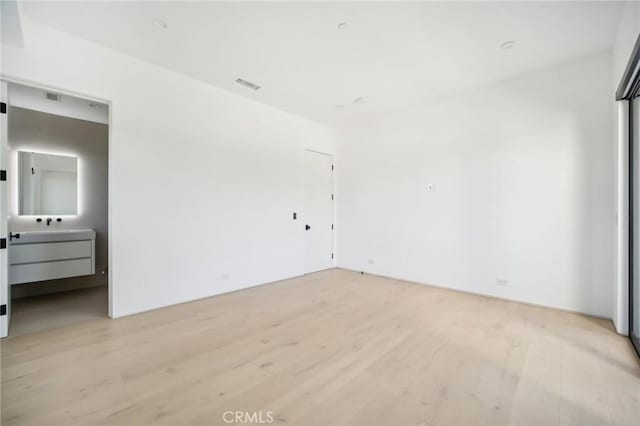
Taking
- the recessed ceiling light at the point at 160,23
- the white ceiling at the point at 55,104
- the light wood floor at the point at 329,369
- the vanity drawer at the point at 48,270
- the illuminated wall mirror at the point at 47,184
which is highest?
the recessed ceiling light at the point at 160,23

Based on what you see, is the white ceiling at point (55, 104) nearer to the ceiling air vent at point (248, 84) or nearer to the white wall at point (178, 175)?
the white wall at point (178, 175)

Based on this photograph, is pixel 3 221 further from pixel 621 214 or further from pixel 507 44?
pixel 621 214

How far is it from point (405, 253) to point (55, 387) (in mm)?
4630

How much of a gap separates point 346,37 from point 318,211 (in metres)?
3.45

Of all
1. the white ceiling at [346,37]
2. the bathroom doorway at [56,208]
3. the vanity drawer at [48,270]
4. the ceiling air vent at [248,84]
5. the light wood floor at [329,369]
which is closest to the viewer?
the light wood floor at [329,369]

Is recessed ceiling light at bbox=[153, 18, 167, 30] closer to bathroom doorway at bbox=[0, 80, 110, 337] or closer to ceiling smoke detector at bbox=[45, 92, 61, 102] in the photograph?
bathroom doorway at bbox=[0, 80, 110, 337]

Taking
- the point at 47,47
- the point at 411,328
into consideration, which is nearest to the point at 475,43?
the point at 411,328

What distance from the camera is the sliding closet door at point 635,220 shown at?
268cm

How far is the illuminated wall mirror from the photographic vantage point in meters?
4.10

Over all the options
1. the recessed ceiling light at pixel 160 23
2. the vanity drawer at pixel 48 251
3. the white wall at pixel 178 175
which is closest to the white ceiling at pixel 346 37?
the recessed ceiling light at pixel 160 23

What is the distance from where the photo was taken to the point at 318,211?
5840mm

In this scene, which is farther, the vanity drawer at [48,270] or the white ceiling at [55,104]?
the vanity drawer at [48,270]

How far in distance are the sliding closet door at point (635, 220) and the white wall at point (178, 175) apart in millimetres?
4447

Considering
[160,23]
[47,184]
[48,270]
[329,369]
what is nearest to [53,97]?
[47,184]
